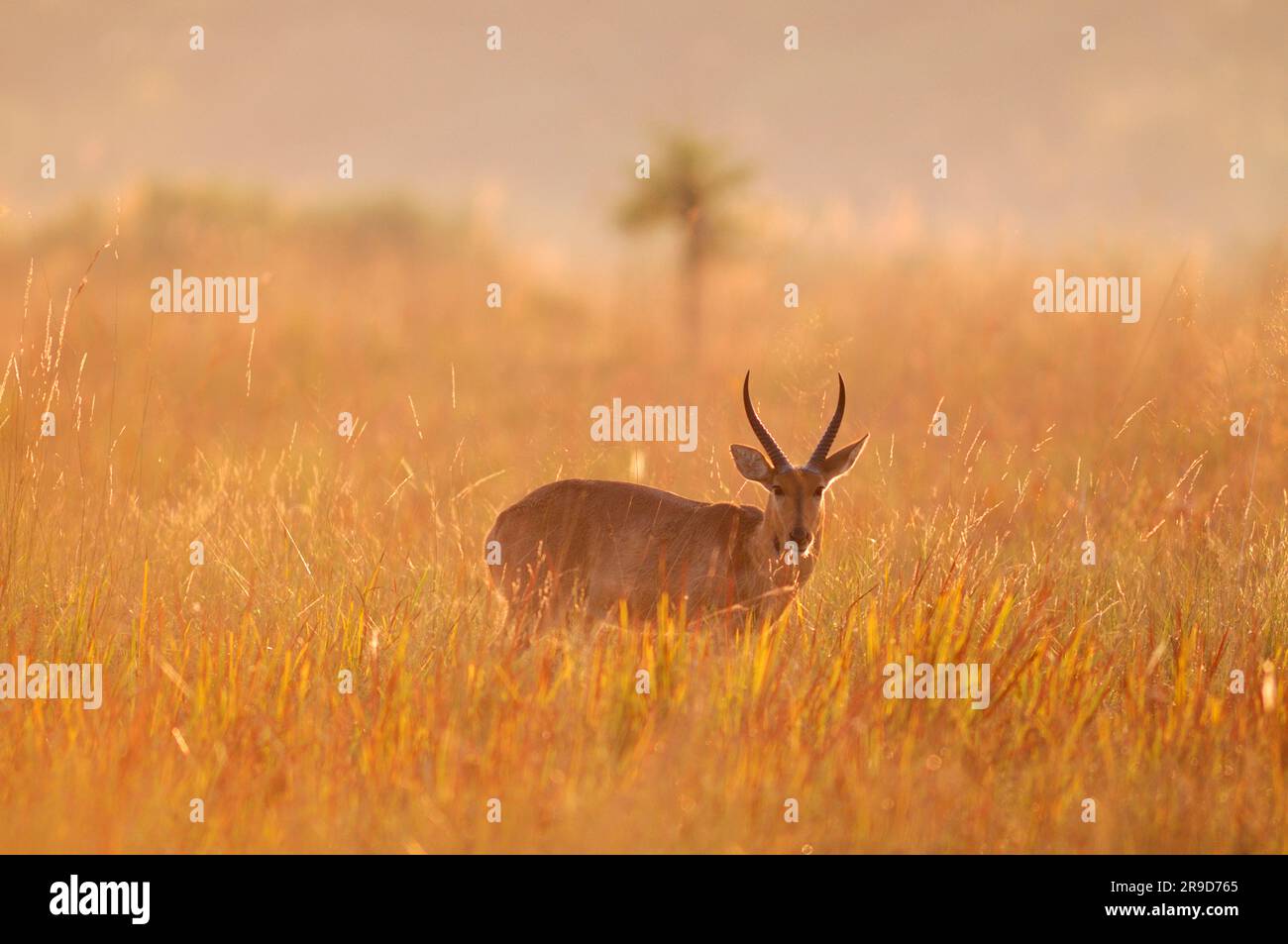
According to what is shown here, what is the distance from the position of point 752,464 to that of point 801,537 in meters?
0.64

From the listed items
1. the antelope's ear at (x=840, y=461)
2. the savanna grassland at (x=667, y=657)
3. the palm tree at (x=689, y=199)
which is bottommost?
the savanna grassland at (x=667, y=657)

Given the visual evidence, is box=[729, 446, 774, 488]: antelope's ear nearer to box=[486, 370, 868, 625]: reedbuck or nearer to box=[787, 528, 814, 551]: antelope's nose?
box=[486, 370, 868, 625]: reedbuck

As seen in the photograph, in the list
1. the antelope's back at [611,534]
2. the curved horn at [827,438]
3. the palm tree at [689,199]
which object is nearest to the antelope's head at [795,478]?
the curved horn at [827,438]

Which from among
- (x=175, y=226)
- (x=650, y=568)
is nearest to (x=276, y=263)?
(x=175, y=226)

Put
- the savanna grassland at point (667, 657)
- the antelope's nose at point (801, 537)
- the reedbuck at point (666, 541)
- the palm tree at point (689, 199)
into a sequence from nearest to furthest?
the savanna grassland at point (667, 657) < the antelope's nose at point (801, 537) < the reedbuck at point (666, 541) < the palm tree at point (689, 199)

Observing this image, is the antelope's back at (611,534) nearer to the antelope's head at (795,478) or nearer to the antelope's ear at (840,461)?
the antelope's head at (795,478)

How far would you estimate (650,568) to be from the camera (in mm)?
7086

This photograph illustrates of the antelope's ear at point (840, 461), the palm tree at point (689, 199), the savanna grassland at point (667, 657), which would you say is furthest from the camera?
the palm tree at point (689, 199)

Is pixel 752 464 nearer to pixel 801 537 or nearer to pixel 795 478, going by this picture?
pixel 795 478

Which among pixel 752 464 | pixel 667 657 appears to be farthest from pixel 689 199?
pixel 667 657

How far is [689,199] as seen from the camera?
19.4 m

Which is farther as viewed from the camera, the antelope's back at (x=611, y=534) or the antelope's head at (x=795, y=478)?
the antelope's back at (x=611, y=534)

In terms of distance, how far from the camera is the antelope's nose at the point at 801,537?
6.59 m

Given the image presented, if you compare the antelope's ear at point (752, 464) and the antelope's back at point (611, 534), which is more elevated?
the antelope's ear at point (752, 464)
